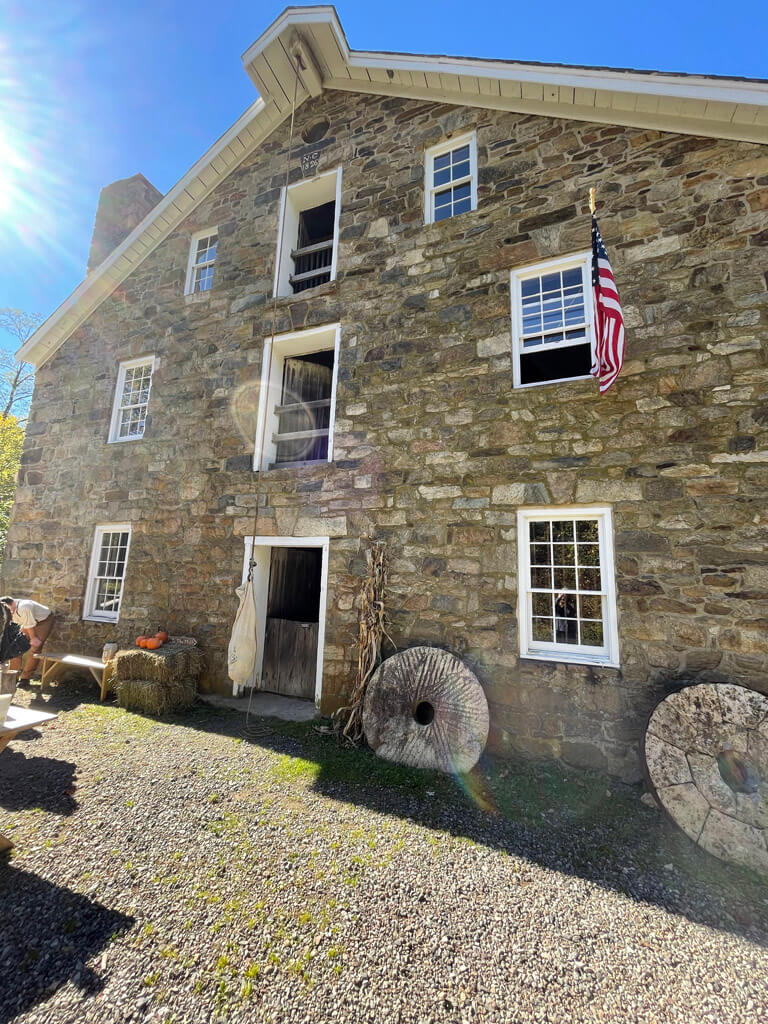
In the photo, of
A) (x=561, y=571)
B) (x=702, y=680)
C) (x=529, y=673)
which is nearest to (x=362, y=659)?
(x=529, y=673)

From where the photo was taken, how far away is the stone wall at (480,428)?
4.57 m

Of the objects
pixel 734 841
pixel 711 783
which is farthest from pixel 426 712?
pixel 734 841

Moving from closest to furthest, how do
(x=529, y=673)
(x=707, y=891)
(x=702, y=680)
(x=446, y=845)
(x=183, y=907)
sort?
(x=183, y=907), (x=707, y=891), (x=446, y=845), (x=702, y=680), (x=529, y=673)

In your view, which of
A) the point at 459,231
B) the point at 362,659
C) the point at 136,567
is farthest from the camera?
the point at 136,567

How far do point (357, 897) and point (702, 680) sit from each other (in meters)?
3.76

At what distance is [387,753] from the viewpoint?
16.3 ft

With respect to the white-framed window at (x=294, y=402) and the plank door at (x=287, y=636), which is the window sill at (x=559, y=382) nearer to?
the white-framed window at (x=294, y=402)

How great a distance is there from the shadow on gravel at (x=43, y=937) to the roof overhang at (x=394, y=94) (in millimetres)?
9247

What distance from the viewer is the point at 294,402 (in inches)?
311

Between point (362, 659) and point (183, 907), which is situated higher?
point (362, 659)

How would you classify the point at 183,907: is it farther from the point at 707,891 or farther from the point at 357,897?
the point at 707,891

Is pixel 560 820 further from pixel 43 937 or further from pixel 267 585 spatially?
pixel 267 585

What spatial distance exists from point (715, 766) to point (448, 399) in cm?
473

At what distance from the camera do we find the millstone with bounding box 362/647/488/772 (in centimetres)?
476
